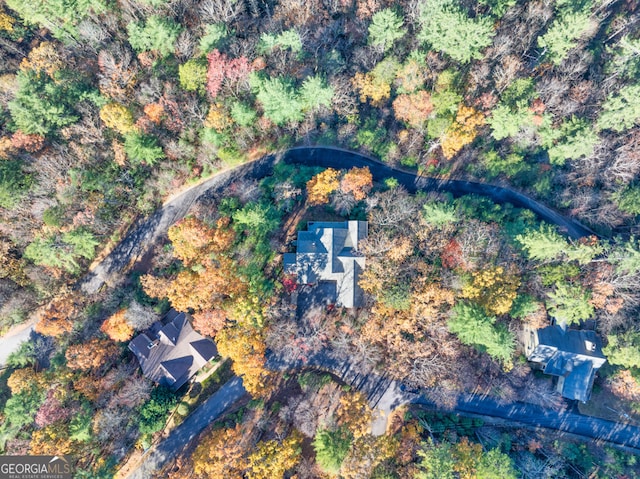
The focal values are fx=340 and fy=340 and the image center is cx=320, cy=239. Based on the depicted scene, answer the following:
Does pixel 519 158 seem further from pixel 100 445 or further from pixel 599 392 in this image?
pixel 100 445

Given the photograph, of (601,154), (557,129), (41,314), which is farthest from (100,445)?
(601,154)

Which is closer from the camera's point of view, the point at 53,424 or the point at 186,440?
the point at 53,424

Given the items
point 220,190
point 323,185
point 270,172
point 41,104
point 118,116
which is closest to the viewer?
point 41,104

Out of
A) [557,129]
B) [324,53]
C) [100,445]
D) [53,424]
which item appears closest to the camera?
[53,424]

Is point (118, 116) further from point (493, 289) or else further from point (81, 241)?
point (493, 289)

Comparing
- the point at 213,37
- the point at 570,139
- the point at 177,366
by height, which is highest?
the point at 213,37

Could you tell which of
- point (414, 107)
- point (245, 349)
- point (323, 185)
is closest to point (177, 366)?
point (245, 349)
